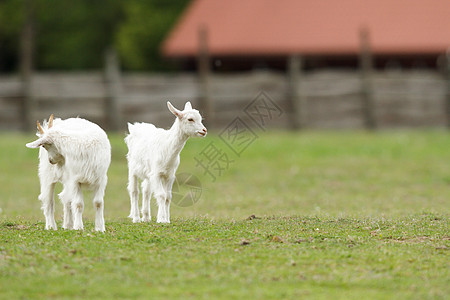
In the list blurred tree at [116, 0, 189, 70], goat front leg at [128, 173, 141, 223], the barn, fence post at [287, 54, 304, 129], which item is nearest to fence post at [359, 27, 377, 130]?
the barn

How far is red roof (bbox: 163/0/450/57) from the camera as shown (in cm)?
3441

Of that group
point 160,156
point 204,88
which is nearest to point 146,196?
point 160,156

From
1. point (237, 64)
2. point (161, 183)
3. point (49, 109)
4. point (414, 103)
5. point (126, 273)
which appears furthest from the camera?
point (237, 64)

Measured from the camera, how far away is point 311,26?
3600 centimetres

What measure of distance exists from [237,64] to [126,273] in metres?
27.2

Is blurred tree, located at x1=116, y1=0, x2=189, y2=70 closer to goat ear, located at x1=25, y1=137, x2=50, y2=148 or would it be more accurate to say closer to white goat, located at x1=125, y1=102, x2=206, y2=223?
white goat, located at x1=125, y1=102, x2=206, y2=223

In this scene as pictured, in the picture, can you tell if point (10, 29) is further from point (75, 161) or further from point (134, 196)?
point (75, 161)

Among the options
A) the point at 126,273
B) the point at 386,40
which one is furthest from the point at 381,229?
the point at 386,40

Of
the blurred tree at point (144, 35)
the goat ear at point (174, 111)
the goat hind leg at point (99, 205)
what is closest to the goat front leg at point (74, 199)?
the goat hind leg at point (99, 205)

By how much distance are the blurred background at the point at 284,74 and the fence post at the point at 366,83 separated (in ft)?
0.13

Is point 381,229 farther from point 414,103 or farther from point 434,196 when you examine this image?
point 414,103

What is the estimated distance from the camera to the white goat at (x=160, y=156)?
473 inches

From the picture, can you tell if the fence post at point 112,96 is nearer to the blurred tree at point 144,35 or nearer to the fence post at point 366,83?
the fence post at point 366,83

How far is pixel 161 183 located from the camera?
40.4 ft
